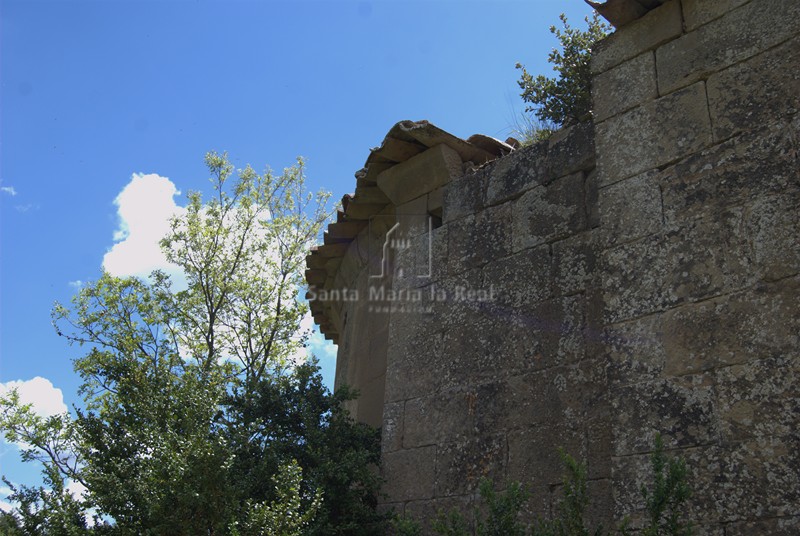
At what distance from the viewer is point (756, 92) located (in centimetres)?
362

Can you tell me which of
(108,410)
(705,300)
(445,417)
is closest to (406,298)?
(445,417)

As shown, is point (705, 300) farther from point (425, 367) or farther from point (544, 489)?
point (425, 367)

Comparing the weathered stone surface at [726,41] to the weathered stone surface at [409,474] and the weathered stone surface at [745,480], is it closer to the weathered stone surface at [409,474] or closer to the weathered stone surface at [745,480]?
the weathered stone surface at [745,480]

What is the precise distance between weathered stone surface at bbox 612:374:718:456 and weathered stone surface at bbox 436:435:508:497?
107 centimetres

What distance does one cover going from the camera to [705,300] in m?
3.42

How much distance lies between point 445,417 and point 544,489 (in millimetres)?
875

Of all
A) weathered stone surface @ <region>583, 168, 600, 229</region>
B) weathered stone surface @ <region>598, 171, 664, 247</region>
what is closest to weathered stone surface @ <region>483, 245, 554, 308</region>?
weathered stone surface @ <region>583, 168, 600, 229</region>

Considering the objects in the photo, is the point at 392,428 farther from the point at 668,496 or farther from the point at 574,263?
the point at 668,496

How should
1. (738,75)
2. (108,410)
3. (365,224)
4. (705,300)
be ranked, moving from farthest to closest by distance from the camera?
(365,224), (108,410), (738,75), (705,300)

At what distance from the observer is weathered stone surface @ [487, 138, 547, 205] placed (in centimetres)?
506

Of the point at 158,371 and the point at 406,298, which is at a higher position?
the point at 406,298

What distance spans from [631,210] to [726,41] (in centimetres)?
92

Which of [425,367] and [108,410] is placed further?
[425,367]

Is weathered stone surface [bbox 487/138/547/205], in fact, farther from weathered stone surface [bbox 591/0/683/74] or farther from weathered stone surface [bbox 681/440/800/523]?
weathered stone surface [bbox 681/440/800/523]
